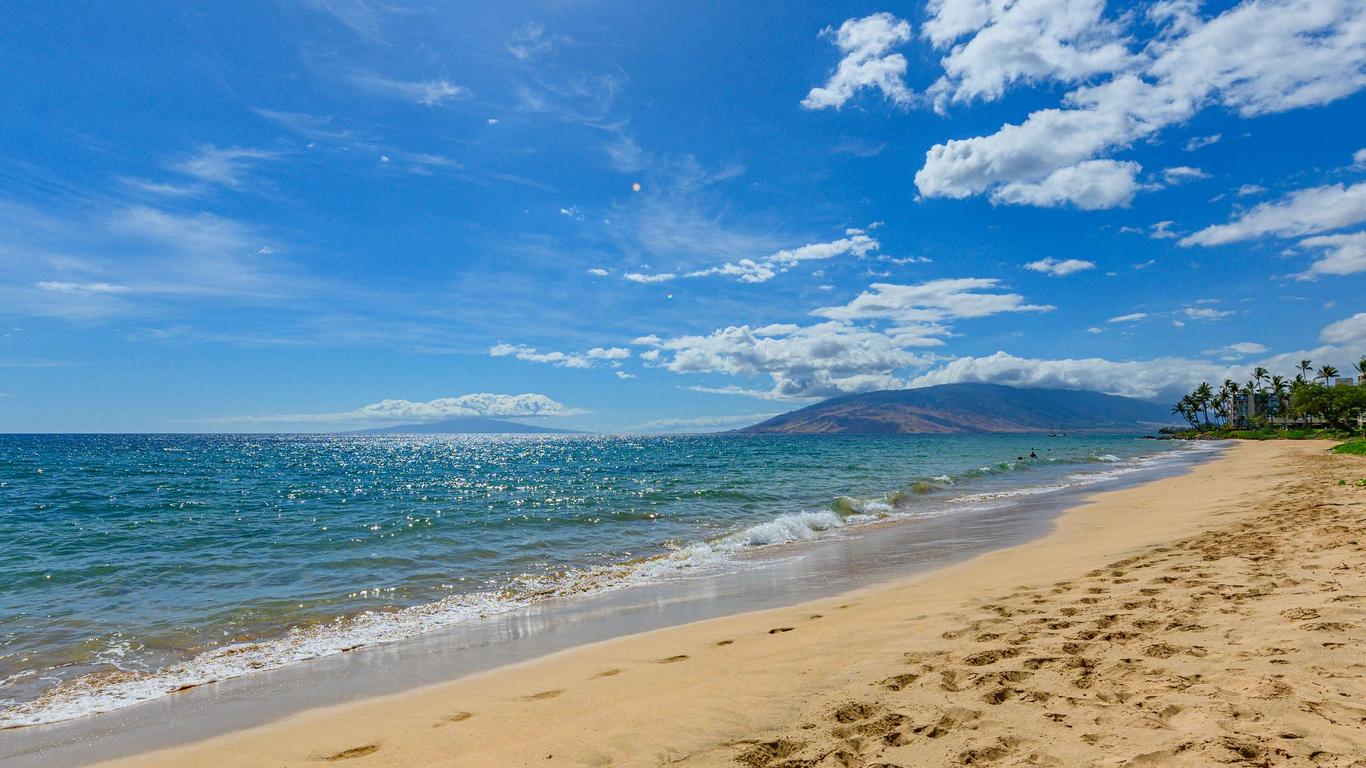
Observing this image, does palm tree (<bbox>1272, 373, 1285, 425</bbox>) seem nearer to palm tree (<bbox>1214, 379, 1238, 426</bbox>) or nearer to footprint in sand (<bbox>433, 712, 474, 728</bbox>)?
palm tree (<bbox>1214, 379, 1238, 426</bbox>)

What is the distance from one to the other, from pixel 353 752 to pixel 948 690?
566 centimetres

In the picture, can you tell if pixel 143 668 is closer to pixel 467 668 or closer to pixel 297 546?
pixel 467 668

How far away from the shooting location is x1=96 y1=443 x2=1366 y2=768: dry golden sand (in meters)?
4.53

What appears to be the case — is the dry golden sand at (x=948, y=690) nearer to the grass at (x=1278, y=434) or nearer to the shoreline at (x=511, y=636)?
the shoreline at (x=511, y=636)

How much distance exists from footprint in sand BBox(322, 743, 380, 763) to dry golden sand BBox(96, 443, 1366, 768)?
0.03 m

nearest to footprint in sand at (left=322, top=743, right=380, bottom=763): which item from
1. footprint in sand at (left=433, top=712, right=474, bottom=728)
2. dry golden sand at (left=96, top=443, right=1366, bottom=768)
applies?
dry golden sand at (left=96, top=443, right=1366, bottom=768)

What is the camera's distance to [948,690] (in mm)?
5793

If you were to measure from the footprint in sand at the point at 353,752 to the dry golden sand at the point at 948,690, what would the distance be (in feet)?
0.09

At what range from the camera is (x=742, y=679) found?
691cm

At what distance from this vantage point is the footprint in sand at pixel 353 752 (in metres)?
5.78

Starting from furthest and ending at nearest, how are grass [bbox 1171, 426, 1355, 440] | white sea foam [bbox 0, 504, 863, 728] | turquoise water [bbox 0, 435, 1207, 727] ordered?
grass [bbox 1171, 426, 1355, 440] → turquoise water [bbox 0, 435, 1207, 727] → white sea foam [bbox 0, 504, 863, 728]

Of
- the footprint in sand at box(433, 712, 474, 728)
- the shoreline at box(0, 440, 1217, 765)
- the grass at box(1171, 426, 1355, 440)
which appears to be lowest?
the grass at box(1171, 426, 1355, 440)

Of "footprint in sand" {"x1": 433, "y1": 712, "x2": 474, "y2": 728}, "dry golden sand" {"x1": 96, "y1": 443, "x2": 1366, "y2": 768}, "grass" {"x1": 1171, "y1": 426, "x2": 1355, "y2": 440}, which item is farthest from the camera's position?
"grass" {"x1": 1171, "y1": 426, "x2": 1355, "y2": 440}

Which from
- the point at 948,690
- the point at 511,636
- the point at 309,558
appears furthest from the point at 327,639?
the point at 948,690
